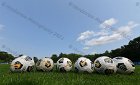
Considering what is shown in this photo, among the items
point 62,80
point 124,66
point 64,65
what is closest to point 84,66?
point 64,65

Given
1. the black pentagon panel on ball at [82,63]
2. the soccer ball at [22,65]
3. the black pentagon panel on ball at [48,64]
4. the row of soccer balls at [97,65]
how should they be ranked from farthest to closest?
the black pentagon panel on ball at [48,64] → the black pentagon panel on ball at [82,63] → the soccer ball at [22,65] → the row of soccer balls at [97,65]

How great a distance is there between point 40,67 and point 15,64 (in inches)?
91.8

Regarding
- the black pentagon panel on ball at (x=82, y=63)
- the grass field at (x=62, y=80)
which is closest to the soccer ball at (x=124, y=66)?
the black pentagon panel on ball at (x=82, y=63)

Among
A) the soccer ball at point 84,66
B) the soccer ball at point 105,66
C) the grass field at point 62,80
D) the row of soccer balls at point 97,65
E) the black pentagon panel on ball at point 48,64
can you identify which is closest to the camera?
the grass field at point 62,80

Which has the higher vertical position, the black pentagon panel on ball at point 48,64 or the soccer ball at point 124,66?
the black pentagon panel on ball at point 48,64

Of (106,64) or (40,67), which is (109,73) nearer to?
(106,64)

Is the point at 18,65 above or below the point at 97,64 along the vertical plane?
above

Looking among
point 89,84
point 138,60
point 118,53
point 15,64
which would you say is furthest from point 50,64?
point 118,53

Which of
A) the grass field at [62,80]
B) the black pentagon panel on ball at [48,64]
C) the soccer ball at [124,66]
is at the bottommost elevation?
the grass field at [62,80]

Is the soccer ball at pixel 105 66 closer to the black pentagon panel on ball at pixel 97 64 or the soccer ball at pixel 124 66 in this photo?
the black pentagon panel on ball at pixel 97 64

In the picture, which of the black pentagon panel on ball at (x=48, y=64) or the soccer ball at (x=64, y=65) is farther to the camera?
the black pentagon panel on ball at (x=48, y=64)

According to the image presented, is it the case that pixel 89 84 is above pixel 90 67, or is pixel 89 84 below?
below

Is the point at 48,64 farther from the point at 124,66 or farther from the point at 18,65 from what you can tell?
the point at 124,66

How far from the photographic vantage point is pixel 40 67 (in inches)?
823
